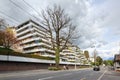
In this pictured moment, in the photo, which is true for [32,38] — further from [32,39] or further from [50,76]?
[50,76]

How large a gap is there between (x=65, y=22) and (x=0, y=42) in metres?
33.1

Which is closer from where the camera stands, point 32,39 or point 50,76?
point 50,76

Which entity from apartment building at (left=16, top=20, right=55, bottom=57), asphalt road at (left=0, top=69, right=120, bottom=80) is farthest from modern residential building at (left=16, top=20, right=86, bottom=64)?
asphalt road at (left=0, top=69, right=120, bottom=80)

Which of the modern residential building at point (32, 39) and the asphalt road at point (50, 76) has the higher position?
the modern residential building at point (32, 39)

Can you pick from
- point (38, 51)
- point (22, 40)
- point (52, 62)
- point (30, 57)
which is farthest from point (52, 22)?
point (22, 40)

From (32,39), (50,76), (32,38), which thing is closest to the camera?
(50,76)

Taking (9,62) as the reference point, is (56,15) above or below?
above

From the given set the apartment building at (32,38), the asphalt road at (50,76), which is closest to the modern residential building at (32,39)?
the apartment building at (32,38)

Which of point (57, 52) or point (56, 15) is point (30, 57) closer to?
point (57, 52)

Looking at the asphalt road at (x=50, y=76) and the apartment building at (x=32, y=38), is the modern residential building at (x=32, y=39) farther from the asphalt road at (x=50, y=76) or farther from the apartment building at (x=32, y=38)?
the asphalt road at (x=50, y=76)

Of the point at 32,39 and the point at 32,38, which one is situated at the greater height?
the point at 32,38

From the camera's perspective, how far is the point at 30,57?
66938 mm

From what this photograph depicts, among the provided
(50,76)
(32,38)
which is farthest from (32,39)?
(50,76)

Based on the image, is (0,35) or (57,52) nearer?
(57,52)
